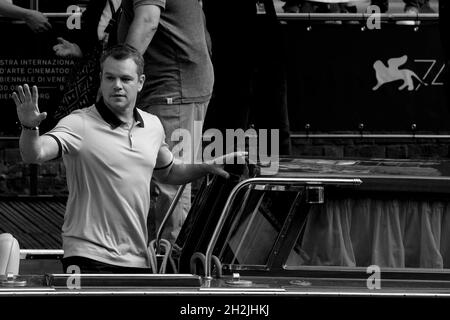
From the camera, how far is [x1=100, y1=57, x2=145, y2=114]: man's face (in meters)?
5.93

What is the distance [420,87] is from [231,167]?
4.73 metres


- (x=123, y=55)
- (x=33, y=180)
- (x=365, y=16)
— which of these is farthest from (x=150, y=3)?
(x=365, y=16)

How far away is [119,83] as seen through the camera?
5.95 metres

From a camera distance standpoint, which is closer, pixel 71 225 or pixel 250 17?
pixel 71 225

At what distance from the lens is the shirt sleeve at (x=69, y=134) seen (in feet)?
18.8

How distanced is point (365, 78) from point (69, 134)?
490 centimetres

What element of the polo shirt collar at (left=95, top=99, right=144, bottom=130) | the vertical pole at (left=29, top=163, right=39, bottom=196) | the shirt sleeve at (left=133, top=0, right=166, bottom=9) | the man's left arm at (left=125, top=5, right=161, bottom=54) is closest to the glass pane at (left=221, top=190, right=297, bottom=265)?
the polo shirt collar at (left=95, top=99, right=144, bottom=130)

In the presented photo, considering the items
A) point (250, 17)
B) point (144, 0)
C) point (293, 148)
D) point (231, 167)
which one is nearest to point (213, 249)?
point (231, 167)

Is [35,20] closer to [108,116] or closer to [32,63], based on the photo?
[32,63]

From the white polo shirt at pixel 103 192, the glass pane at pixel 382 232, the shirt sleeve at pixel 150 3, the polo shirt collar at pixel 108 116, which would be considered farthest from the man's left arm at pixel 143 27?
the glass pane at pixel 382 232

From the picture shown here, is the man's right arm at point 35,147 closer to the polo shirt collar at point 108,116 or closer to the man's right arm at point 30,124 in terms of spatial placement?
the man's right arm at point 30,124

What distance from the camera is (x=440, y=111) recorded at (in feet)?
34.0

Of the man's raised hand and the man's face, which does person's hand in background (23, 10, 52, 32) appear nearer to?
the man's face
